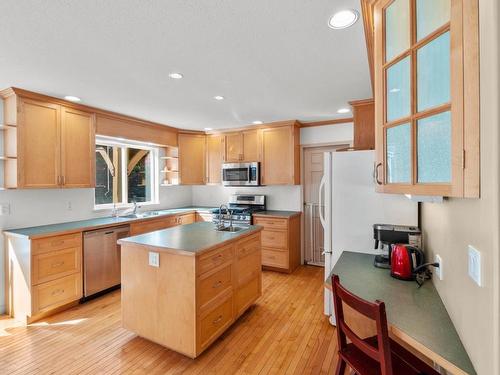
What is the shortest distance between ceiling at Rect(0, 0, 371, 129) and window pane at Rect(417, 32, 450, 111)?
2.13ft

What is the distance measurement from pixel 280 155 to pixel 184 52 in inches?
104

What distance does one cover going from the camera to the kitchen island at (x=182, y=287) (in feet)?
6.66

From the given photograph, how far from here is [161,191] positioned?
4.93m

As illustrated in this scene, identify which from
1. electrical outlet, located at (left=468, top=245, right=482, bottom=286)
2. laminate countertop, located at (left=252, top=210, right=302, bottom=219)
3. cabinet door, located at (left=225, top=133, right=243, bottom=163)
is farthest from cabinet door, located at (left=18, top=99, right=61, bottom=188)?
electrical outlet, located at (left=468, top=245, right=482, bottom=286)

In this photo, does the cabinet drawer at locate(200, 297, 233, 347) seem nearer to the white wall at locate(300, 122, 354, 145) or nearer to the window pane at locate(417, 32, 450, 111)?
the window pane at locate(417, 32, 450, 111)

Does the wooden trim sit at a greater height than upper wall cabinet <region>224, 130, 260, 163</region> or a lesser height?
greater

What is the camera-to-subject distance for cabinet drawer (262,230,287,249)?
4.06 metres

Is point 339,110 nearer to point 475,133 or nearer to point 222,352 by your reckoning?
point 475,133

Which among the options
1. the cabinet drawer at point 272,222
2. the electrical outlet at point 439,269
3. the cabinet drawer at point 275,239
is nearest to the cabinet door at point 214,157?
the cabinet drawer at point 272,222

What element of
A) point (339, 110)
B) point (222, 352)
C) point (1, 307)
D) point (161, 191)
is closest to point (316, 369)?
point (222, 352)

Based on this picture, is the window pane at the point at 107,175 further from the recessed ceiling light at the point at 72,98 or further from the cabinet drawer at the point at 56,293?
the cabinet drawer at the point at 56,293

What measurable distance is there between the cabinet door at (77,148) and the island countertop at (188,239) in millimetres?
1469

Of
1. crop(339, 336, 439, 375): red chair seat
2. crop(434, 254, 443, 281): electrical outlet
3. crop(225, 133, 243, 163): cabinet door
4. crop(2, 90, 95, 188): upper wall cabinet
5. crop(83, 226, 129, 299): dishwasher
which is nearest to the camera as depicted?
crop(339, 336, 439, 375): red chair seat

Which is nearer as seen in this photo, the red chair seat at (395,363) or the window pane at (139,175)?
the red chair seat at (395,363)
